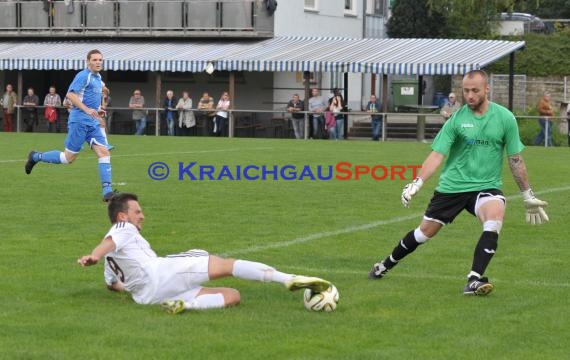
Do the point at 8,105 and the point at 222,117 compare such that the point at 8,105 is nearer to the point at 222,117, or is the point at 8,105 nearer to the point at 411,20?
the point at 222,117

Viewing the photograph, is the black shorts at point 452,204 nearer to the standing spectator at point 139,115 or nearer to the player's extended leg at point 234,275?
the player's extended leg at point 234,275

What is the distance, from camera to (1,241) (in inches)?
473

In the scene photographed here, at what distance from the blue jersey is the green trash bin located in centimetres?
3365

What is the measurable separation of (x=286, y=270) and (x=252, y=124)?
31.5 meters

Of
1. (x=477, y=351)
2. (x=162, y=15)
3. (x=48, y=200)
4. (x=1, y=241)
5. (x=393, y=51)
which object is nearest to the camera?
(x=477, y=351)

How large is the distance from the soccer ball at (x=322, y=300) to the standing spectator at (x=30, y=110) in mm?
34712

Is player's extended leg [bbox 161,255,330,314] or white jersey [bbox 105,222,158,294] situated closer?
player's extended leg [bbox 161,255,330,314]

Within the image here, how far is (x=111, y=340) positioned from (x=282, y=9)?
39518 millimetres

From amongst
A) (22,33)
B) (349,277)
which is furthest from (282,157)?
(22,33)

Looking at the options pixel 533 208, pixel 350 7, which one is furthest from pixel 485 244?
pixel 350 7

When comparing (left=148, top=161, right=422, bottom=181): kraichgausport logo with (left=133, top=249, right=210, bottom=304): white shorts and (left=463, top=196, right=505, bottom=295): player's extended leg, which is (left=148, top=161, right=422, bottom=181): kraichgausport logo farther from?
(left=133, top=249, right=210, bottom=304): white shorts

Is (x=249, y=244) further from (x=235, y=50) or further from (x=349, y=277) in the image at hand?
(x=235, y=50)

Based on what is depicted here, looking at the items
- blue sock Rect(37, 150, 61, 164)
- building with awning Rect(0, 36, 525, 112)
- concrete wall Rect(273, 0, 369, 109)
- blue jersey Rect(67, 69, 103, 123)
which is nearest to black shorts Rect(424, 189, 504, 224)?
blue jersey Rect(67, 69, 103, 123)

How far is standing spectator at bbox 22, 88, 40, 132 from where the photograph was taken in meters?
42.3
